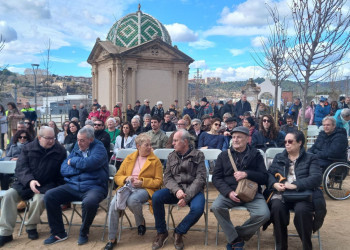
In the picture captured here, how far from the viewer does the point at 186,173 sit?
173 inches

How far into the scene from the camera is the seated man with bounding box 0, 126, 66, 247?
4.37m

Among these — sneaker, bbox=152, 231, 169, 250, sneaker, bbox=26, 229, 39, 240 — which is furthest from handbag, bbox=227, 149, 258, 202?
sneaker, bbox=26, 229, 39, 240

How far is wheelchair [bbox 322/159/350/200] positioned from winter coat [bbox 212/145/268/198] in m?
2.39

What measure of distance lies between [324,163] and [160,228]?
3.70 m

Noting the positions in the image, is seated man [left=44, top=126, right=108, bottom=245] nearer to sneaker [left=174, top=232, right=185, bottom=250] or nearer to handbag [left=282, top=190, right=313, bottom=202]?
sneaker [left=174, top=232, right=185, bottom=250]

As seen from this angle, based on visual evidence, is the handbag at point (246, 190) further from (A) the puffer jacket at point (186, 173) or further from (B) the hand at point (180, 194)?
(B) the hand at point (180, 194)

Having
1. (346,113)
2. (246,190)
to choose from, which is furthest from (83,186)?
(346,113)

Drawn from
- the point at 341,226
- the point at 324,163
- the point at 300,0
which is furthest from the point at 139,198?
the point at 300,0

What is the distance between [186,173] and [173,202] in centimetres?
44

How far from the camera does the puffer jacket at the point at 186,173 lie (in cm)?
427

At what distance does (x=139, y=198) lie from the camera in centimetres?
433

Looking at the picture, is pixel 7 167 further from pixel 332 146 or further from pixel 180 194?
pixel 332 146

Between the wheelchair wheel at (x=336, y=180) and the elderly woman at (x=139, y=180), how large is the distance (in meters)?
3.40

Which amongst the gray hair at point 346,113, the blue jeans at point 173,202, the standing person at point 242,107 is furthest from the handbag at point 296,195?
the standing person at point 242,107
